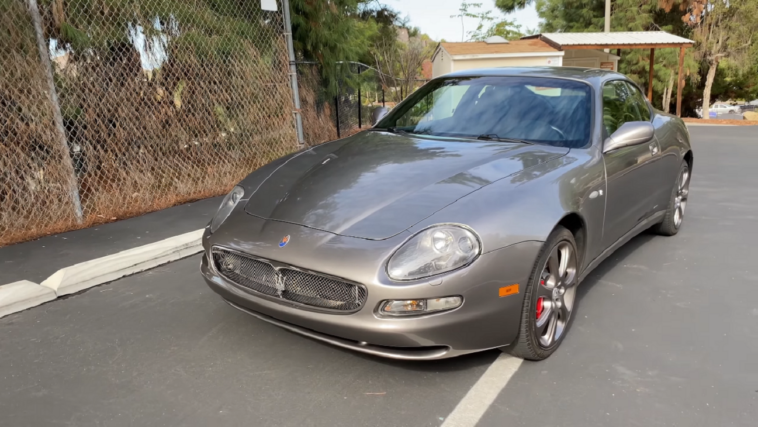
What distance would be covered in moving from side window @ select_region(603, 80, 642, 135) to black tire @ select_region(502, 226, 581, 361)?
123 centimetres

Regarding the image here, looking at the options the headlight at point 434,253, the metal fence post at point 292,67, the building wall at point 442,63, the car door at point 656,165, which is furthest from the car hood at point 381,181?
the building wall at point 442,63

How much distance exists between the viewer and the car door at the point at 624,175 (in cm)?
359

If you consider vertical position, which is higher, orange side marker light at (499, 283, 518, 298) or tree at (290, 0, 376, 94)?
tree at (290, 0, 376, 94)

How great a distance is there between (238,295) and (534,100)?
2369 millimetres

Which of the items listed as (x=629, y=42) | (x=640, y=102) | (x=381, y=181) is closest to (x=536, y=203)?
(x=381, y=181)

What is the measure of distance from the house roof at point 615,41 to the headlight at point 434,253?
21.4m

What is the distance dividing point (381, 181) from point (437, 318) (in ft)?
2.98

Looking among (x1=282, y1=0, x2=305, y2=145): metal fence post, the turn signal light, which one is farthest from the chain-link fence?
the turn signal light

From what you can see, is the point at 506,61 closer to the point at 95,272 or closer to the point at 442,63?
the point at 442,63

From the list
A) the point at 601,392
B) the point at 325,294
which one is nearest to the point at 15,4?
the point at 325,294

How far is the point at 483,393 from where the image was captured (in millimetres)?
2660

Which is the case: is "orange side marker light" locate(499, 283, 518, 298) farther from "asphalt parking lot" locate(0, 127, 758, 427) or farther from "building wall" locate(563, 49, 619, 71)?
"building wall" locate(563, 49, 619, 71)

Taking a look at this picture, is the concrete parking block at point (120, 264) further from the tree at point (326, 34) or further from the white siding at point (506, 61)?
the white siding at point (506, 61)

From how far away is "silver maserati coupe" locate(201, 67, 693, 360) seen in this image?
2504 millimetres
